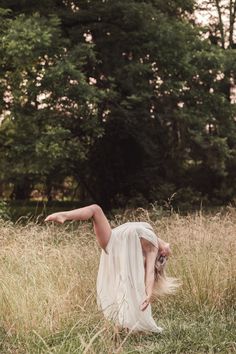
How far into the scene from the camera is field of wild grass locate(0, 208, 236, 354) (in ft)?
16.2

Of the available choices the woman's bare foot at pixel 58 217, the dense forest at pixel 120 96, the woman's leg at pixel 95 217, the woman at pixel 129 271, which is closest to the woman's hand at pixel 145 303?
the woman at pixel 129 271

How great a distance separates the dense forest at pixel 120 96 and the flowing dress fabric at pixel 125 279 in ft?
24.1

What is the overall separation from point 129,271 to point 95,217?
1.82 ft

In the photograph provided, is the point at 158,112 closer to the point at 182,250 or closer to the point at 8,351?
the point at 182,250

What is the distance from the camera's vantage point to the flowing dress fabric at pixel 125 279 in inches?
203

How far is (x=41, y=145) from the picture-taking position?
12641 mm

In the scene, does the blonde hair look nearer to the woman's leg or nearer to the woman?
the woman

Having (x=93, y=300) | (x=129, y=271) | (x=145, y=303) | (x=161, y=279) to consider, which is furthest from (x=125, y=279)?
(x=93, y=300)

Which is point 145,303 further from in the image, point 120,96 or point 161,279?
point 120,96

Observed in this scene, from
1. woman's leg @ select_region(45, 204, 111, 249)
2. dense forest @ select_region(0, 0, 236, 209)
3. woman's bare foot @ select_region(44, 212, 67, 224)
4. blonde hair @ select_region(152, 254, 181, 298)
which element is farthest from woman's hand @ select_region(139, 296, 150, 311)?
dense forest @ select_region(0, 0, 236, 209)

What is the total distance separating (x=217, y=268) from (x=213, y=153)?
12.2 meters

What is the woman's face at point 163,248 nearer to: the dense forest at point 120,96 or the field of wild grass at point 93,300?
the field of wild grass at point 93,300

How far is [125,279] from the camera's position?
5223mm

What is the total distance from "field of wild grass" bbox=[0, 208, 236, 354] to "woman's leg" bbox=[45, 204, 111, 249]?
0.54m
